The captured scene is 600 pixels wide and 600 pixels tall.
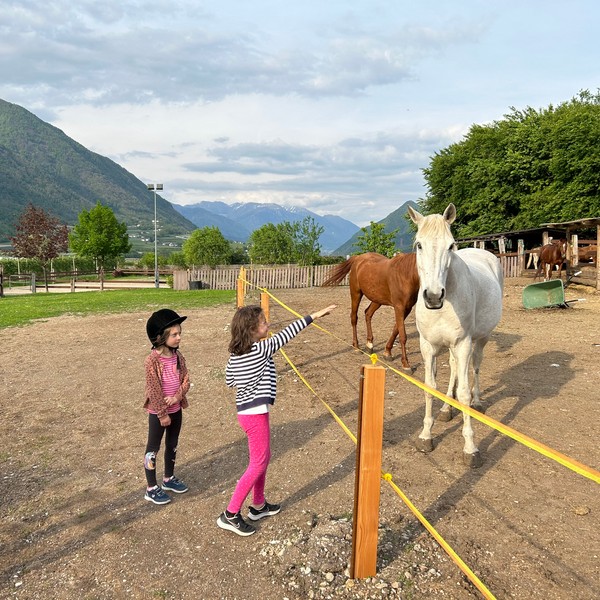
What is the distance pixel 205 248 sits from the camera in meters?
58.7

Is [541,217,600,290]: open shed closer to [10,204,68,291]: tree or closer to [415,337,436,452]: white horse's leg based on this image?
[415,337,436,452]: white horse's leg

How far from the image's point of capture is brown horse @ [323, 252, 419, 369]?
23.9 feet

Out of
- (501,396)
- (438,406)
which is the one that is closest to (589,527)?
(438,406)

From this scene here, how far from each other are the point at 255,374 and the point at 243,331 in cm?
34

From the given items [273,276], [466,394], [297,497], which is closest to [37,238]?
[273,276]

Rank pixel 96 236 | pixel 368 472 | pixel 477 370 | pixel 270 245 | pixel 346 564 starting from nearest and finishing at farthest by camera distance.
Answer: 1. pixel 368 472
2. pixel 346 564
3. pixel 477 370
4. pixel 96 236
5. pixel 270 245

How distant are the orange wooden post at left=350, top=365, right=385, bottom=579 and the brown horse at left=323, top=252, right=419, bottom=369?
4.73 m

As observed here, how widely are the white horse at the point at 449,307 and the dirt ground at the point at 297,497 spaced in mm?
600

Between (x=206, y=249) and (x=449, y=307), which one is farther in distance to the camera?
(x=206, y=249)

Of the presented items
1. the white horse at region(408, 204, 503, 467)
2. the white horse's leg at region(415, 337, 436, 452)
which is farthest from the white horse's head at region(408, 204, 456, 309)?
the white horse's leg at region(415, 337, 436, 452)

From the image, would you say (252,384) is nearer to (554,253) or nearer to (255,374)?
(255,374)

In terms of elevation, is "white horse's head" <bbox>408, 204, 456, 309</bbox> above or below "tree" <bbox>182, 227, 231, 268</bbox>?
below

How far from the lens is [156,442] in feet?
12.5

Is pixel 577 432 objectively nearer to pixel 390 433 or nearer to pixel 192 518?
pixel 390 433
